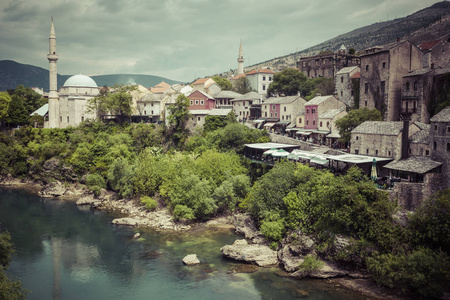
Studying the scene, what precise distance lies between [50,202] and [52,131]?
17752mm

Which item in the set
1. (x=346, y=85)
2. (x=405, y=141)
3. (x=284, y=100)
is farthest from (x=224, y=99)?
(x=405, y=141)

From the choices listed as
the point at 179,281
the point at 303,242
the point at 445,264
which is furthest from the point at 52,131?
the point at 445,264

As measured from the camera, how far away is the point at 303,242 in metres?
24.7

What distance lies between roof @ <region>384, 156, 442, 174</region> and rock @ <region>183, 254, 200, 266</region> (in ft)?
54.0

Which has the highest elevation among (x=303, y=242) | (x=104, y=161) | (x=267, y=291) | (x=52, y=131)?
(x=52, y=131)

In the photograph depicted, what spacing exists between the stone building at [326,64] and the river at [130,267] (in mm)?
38914

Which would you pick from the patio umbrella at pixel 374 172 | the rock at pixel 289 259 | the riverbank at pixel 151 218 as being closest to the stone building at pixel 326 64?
the patio umbrella at pixel 374 172

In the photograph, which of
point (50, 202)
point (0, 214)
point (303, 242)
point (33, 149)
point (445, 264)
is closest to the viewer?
point (445, 264)

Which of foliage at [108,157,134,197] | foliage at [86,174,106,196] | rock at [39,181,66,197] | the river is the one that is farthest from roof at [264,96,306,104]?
rock at [39,181,66,197]

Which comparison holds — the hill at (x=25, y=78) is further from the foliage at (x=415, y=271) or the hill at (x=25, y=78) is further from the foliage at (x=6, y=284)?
the foliage at (x=415, y=271)

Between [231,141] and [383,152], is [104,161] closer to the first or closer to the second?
[231,141]

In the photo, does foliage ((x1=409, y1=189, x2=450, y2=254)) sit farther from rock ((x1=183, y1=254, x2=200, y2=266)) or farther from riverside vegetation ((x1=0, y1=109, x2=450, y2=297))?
rock ((x1=183, y1=254, x2=200, y2=266))

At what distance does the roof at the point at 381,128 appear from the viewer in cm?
2927

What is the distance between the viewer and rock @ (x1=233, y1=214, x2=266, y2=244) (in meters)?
28.4
